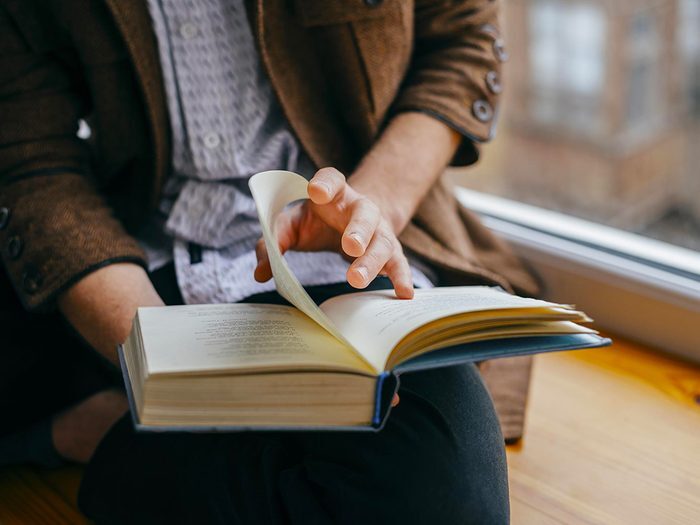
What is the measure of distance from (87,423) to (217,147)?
36 centimetres

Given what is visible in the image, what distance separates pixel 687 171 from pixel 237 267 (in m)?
4.71

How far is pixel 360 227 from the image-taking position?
2.13 feet

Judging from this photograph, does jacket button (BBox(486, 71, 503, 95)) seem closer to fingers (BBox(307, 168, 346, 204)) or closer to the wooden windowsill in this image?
fingers (BBox(307, 168, 346, 204))

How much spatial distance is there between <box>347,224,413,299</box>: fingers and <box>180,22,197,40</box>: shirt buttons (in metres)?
0.32

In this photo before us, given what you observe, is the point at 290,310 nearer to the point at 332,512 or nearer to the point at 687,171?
the point at 332,512

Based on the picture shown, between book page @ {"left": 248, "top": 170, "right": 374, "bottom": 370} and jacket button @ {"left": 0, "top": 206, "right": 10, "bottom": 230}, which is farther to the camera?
jacket button @ {"left": 0, "top": 206, "right": 10, "bottom": 230}

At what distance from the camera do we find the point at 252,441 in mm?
724

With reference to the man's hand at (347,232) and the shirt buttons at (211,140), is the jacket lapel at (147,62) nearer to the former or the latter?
the shirt buttons at (211,140)

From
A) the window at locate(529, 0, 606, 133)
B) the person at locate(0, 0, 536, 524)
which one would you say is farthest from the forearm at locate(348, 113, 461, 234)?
the window at locate(529, 0, 606, 133)

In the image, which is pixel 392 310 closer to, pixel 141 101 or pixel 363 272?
pixel 363 272

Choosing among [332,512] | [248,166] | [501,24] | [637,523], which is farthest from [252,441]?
[501,24]

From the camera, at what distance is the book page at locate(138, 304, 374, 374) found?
0.55 m

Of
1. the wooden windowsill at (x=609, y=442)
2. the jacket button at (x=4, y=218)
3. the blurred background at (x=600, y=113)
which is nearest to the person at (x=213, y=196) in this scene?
the jacket button at (x=4, y=218)

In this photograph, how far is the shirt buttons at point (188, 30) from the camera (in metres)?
0.83
